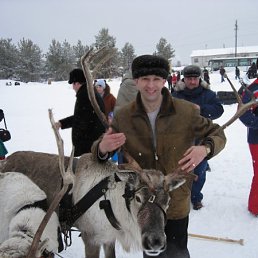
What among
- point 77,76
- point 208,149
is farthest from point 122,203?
point 77,76

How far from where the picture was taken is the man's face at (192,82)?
4.93m

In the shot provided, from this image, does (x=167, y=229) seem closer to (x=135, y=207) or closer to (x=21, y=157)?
(x=135, y=207)

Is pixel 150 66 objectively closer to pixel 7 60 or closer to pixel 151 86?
pixel 151 86

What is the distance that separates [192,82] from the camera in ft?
16.2

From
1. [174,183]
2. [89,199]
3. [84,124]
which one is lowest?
[89,199]

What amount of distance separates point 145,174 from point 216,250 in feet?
6.70

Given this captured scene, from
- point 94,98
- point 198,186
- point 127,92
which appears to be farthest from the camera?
point 198,186

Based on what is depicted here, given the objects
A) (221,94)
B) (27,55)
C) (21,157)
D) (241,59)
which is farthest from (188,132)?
(27,55)

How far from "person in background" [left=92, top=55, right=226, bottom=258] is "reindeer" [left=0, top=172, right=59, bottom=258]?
0.74 m

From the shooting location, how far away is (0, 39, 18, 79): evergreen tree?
5891cm

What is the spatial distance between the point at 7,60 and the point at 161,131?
61662mm

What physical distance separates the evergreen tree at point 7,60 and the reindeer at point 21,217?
60535 millimetres

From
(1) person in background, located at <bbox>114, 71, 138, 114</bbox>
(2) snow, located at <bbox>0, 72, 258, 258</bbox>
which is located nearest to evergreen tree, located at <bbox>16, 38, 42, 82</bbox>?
(2) snow, located at <bbox>0, 72, 258, 258</bbox>

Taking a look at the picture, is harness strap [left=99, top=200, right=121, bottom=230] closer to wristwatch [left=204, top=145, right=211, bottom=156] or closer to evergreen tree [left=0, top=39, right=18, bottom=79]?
wristwatch [left=204, top=145, right=211, bottom=156]
